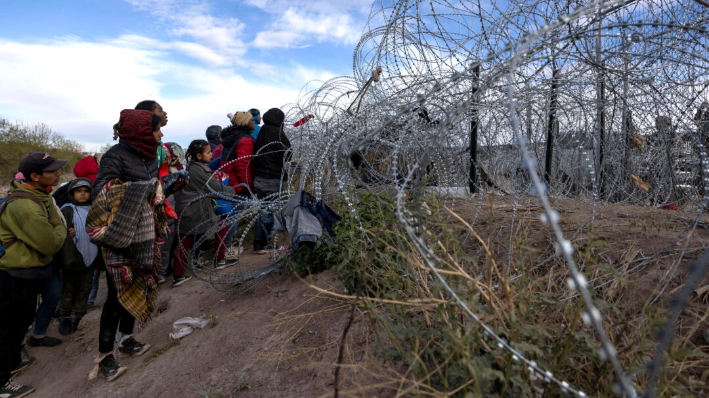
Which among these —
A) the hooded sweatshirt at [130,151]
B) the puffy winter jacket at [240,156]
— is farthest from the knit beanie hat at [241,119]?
the hooded sweatshirt at [130,151]

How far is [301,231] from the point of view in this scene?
3275 millimetres

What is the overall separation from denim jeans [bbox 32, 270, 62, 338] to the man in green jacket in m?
0.45

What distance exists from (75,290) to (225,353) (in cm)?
206

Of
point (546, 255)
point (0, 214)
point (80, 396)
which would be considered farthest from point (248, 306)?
point (546, 255)

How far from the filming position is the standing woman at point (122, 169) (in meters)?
2.90

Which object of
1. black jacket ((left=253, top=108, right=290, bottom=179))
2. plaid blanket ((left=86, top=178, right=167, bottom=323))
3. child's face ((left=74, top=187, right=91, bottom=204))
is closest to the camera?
plaid blanket ((left=86, top=178, right=167, bottom=323))

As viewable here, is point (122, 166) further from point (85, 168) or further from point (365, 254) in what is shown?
point (365, 254)

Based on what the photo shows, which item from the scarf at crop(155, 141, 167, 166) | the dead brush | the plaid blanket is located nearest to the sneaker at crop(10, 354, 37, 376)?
the plaid blanket

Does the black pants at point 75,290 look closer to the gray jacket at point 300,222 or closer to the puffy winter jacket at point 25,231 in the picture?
the puffy winter jacket at point 25,231

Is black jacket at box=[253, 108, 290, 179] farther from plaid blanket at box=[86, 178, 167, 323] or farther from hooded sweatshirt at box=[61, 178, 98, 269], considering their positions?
plaid blanket at box=[86, 178, 167, 323]

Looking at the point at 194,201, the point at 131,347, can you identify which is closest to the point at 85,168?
the point at 194,201

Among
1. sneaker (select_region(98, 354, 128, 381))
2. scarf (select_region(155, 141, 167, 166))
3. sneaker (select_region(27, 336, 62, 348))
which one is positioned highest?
scarf (select_region(155, 141, 167, 166))

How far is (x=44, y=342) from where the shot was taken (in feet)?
12.6

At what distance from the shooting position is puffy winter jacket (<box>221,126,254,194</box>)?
4.86 meters
